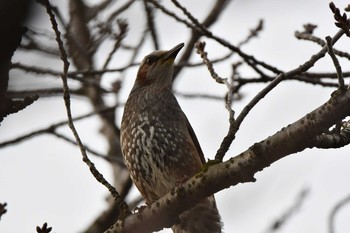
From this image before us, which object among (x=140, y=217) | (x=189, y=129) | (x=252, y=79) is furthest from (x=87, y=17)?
(x=140, y=217)

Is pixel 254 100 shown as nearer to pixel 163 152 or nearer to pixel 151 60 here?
pixel 163 152

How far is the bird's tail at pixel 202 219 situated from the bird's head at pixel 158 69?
5.19 ft

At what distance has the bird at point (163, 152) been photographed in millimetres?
4668

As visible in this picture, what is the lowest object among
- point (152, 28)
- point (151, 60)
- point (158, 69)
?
point (158, 69)

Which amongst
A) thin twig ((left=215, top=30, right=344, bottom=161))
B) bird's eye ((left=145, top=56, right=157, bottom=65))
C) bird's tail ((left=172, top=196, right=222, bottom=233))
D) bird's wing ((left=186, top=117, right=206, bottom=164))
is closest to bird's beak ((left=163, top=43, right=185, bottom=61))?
bird's eye ((left=145, top=56, right=157, bottom=65))

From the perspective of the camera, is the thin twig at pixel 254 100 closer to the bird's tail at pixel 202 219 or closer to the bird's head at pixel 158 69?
A: the bird's tail at pixel 202 219

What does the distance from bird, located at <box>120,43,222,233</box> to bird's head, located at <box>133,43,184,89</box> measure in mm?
345

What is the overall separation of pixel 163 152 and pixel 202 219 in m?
0.64

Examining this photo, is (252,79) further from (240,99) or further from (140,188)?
(240,99)

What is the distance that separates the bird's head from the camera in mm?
5871

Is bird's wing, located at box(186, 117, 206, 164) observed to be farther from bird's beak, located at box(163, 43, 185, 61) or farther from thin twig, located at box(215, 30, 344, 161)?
thin twig, located at box(215, 30, 344, 161)

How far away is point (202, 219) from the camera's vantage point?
465 centimetres

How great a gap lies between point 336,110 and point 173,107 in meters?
2.85

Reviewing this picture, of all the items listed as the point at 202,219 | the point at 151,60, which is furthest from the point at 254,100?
the point at 151,60
